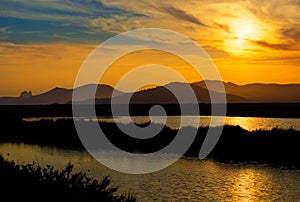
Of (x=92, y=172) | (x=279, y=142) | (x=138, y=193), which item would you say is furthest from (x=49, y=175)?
(x=279, y=142)

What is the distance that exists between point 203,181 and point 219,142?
15963 mm

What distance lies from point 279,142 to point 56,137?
25.2 metres

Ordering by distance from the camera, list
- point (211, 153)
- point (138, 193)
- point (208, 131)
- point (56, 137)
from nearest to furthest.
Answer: point (138, 193) → point (211, 153) → point (208, 131) → point (56, 137)

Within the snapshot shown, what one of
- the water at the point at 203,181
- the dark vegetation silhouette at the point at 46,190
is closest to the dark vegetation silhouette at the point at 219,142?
the water at the point at 203,181

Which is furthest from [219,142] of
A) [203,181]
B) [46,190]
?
[46,190]

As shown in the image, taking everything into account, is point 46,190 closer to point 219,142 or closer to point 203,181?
point 203,181

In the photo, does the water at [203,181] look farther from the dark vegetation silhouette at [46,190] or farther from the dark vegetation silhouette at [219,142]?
the dark vegetation silhouette at [46,190]

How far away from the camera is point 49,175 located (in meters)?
18.1

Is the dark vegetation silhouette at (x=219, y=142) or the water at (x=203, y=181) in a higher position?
the dark vegetation silhouette at (x=219, y=142)

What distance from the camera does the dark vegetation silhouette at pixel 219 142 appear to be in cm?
3784

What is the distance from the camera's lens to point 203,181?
88.2 ft

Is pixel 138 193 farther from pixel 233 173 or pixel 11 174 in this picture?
pixel 233 173

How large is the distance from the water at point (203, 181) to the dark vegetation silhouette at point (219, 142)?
3.62 metres

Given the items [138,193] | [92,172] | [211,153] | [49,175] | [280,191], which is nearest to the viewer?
[49,175]
